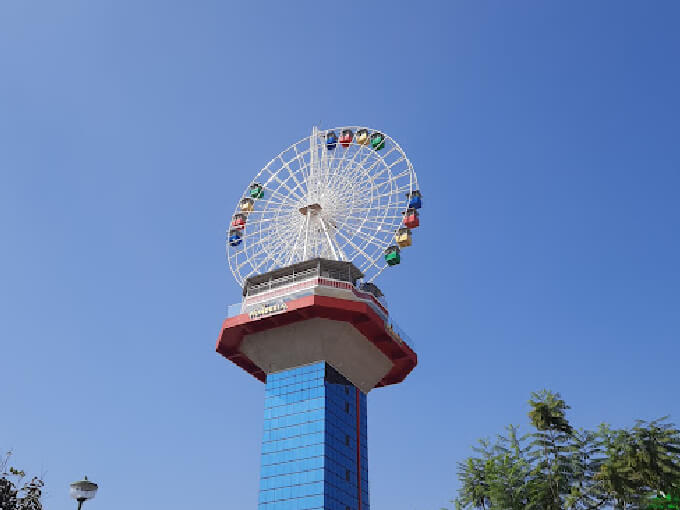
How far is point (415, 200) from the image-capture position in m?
73.2

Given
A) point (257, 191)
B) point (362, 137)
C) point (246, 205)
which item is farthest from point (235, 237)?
point (362, 137)

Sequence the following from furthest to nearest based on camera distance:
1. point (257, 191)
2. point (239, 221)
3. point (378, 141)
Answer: point (257, 191) < point (239, 221) < point (378, 141)

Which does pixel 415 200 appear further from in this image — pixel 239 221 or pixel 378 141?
pixel 239 221

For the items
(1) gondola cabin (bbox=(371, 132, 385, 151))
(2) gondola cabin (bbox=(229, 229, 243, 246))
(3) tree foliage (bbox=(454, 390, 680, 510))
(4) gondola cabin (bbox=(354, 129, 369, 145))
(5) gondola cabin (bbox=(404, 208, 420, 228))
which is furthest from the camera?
(2) gondola cabin (bbox=(229, 229, 243, 246))

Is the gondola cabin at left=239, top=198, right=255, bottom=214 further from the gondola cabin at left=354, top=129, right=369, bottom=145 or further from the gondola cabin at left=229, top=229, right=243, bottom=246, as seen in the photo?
the gondola cabin at left=354, top=129, right=369, bottom=145

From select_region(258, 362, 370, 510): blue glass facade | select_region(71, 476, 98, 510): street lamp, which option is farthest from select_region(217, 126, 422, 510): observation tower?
select_region(71, 476, 98, 510): street lamp

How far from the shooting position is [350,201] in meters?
78.1

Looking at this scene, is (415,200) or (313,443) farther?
(415,200)

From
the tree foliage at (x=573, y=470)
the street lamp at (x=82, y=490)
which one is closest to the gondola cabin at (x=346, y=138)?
the tree foliage at (x=573, y=470)

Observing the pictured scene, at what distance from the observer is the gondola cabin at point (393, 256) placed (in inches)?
2820

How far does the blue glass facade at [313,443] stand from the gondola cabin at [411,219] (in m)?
16.7

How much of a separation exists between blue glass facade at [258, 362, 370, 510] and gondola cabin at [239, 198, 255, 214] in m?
20.9

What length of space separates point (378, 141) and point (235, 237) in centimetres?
1922

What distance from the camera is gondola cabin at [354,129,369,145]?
256 feet
